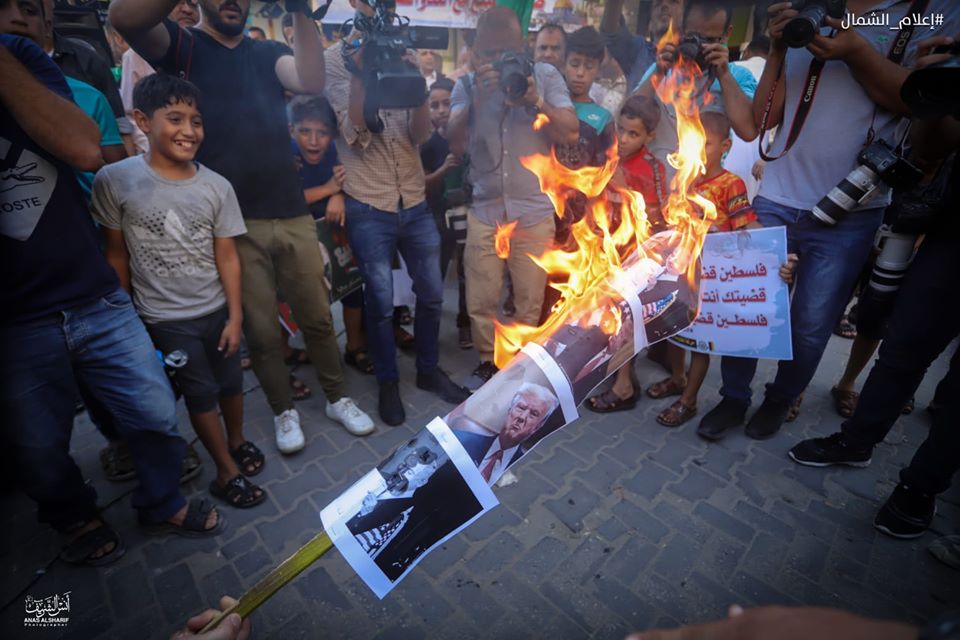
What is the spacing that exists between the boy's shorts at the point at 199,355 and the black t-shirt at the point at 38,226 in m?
0.47

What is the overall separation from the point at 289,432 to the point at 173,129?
2162 millimetres

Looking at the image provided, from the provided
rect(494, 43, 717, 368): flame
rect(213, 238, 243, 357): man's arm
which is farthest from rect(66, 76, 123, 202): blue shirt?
rect(494, 43, 717, 368): flame

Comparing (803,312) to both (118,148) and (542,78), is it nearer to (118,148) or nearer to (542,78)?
(542,78)

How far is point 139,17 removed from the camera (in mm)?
2418

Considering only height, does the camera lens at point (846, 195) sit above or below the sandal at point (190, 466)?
above

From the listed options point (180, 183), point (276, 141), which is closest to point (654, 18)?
point (276, 141)

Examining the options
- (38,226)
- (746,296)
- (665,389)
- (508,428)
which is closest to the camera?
(508,428)

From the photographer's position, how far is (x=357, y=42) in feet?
10.8

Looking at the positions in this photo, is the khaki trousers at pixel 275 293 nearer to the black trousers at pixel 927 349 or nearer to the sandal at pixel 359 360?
the sandal at pixel 359 360

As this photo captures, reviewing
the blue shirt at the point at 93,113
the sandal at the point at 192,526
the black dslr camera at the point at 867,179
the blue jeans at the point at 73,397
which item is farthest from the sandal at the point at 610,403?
the blue shirt at the point at 93,113

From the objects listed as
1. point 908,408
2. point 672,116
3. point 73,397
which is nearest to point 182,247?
point 73,397

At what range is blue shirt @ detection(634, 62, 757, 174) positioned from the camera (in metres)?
3.57

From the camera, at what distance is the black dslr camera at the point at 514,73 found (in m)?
3.19

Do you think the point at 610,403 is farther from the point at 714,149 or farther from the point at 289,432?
the point at 289,432
